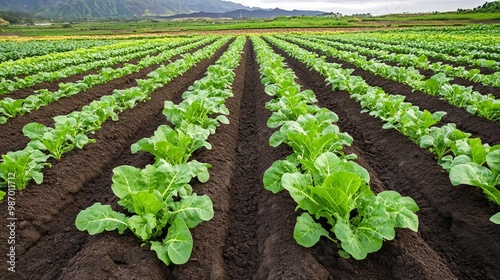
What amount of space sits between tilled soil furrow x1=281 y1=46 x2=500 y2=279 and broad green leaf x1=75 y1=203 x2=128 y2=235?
5.99 ft

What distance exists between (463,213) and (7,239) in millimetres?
4673

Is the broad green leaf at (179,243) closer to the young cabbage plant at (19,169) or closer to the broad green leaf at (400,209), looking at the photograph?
the broad green leaf at (400,209)

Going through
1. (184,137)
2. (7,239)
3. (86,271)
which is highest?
(184,137)

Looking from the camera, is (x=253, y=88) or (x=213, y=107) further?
(x=253, y=88)

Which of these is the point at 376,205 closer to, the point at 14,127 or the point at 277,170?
the point at 277,170

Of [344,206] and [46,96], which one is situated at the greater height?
[344,206]

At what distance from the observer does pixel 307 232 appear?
2.63 metres

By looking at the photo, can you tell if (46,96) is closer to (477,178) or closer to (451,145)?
(451,145)

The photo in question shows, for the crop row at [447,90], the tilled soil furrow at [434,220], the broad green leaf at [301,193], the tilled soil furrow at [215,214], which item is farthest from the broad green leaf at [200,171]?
the crop row at [447,90]

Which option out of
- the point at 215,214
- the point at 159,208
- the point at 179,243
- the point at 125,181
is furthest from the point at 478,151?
the point at 125,181

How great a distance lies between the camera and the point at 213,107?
18.7 ft

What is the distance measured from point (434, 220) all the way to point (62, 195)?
4.45 meters

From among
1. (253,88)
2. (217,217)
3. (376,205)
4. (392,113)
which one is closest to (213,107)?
(217,217)

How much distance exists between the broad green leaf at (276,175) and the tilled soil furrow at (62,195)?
4.24ft
